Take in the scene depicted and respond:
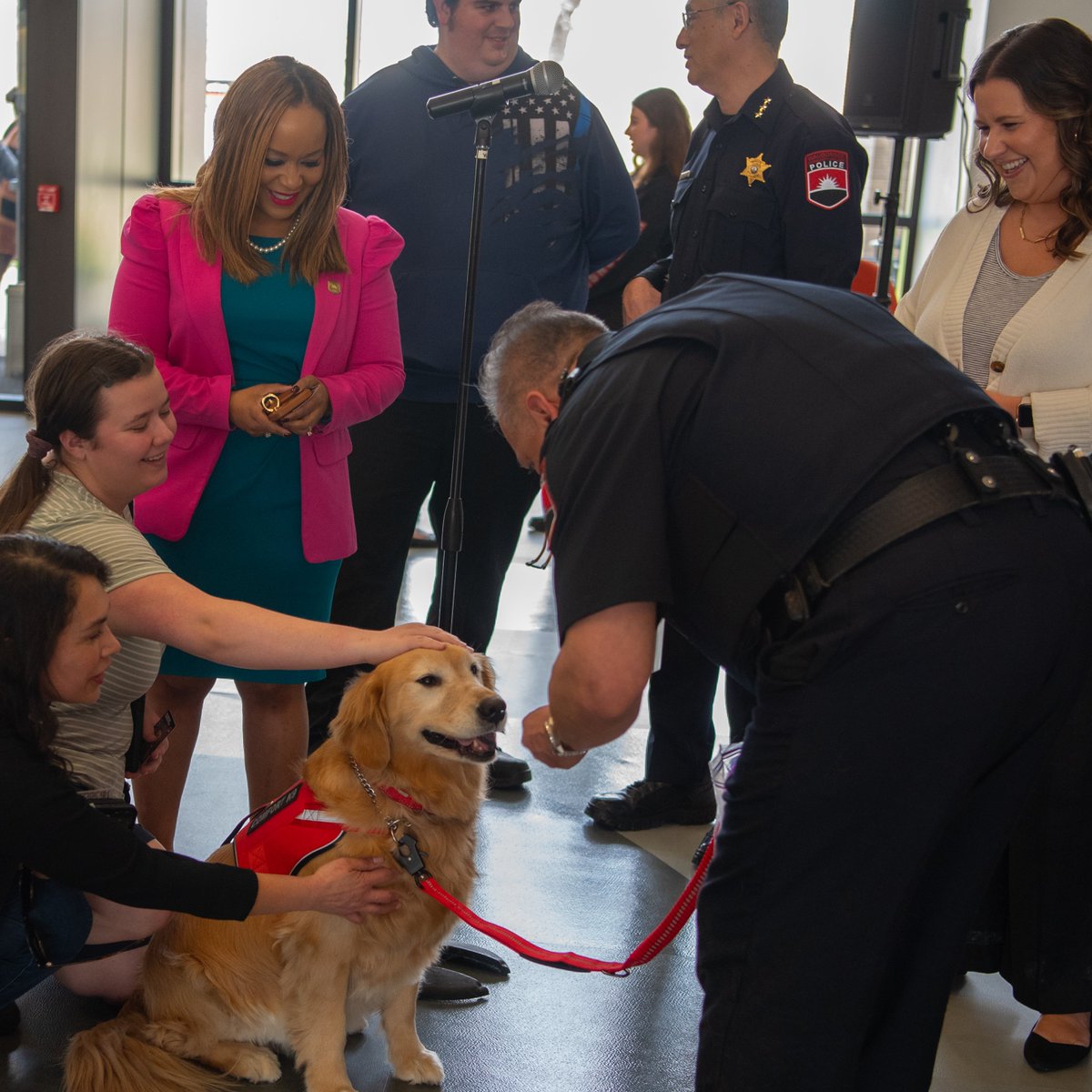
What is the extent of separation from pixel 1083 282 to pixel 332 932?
1.58 meters

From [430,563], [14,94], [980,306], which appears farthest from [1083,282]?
[14,94]

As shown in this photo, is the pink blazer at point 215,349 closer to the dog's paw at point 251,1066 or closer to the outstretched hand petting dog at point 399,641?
the outstretched hand petting dog at point 399,641

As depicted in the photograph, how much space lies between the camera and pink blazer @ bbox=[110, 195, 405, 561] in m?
2.31

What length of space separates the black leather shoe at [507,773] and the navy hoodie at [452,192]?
936mm

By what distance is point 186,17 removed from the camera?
8516 mm

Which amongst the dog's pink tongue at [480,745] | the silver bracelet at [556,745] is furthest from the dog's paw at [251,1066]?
the silver bracelet at [556,745]

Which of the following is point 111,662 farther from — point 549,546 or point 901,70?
point 901,70

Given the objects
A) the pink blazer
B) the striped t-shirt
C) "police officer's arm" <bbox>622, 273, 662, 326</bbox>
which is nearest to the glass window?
"police officer's arm" <bbox>622, 273, 662, 326</bbox>

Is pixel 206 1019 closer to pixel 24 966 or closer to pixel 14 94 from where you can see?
pixel 24 966

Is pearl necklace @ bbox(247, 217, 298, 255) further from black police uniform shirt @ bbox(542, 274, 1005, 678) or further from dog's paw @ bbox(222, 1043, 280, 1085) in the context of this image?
dog's paw @ bbox(222, 1043, 280, 1085)

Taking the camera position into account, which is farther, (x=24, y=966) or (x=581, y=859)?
(x=581, y=859)

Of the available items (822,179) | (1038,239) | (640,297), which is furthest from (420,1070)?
(822,179)

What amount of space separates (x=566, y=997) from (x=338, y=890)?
622mm

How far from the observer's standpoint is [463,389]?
102 inches
